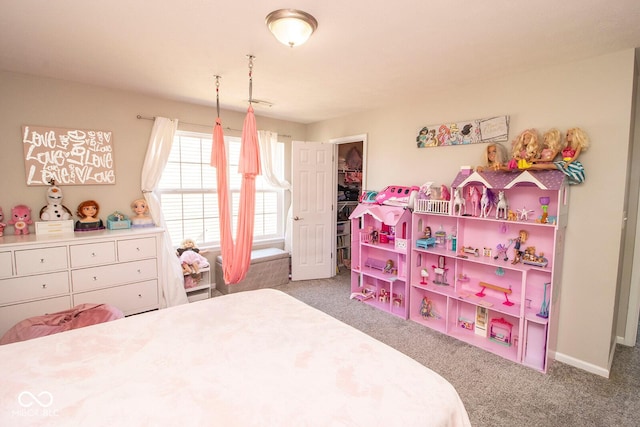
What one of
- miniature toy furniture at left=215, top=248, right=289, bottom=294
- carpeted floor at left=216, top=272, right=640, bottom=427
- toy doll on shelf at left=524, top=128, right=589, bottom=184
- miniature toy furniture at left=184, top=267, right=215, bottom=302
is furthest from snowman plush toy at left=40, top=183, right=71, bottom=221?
toy doll on shelf at left=524, top=128, right=589, bottom=184

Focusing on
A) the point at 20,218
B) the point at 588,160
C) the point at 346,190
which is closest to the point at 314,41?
the point at 588,160

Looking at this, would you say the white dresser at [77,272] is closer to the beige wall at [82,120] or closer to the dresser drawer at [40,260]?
the dresser drawer at [40,260]

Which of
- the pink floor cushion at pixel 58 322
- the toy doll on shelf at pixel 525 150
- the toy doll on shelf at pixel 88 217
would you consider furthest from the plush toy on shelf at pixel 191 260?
the toy doll on shelf at pixel 525 150

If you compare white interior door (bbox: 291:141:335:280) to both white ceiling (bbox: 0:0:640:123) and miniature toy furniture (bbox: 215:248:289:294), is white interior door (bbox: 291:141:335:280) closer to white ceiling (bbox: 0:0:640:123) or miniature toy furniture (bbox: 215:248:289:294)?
miniature toy furniture (bbox: 215:248:289:294)

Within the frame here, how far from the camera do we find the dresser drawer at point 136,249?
9.52 ft

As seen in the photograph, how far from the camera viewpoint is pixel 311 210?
4.35m

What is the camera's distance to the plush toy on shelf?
3441 millimetres

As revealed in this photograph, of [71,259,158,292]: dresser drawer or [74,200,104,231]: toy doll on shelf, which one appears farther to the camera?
[74,200,104,231]: toy doll on shelf

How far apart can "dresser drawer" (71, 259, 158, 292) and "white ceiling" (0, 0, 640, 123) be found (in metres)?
1.76

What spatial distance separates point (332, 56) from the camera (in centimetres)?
229

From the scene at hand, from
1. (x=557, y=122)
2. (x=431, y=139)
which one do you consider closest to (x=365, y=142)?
(x=431, y=139)

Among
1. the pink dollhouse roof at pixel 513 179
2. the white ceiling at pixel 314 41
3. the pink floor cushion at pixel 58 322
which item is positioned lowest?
the pink floor cushion at pixel 58 322

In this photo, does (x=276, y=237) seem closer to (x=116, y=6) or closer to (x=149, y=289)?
(x=149, y=289)

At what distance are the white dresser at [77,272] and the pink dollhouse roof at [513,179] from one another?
304 centimetres
